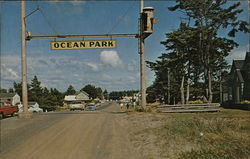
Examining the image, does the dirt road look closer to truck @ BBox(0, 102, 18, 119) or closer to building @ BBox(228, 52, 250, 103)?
truck @ BBox(0, 102, 18, 119)

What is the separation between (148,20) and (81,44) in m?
4.85

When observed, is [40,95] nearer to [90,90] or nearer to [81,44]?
[81,44]

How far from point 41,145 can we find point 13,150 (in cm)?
90

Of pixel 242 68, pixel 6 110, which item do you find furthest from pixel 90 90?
pixel 6 110

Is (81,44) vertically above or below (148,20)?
below

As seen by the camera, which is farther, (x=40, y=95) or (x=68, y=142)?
(x=40, y=95)

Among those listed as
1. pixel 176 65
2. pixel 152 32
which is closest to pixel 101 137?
pixel 152 32

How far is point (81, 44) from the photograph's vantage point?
17359 millimetres

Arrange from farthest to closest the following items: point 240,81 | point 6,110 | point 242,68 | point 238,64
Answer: point 238,64 < point 242,68 < point 240,81 < point 6,110

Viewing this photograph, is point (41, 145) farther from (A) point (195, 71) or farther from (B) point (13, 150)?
(A) point (195, 71)

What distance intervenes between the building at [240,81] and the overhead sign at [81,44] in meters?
25.0

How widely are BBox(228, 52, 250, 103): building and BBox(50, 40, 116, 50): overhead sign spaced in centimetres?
2498

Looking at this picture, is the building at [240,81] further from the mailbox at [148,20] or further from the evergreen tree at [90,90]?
the evergreen tree at [90,90]

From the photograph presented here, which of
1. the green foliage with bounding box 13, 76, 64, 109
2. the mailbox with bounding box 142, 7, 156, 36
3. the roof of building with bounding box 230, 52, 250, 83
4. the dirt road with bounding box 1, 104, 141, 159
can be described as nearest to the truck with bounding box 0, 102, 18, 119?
the dirt road with bounding box 1, 104, 141, 159
